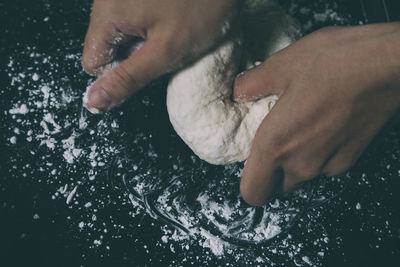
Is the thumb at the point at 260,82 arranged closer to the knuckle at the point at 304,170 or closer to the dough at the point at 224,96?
the dough at the point at 224,96

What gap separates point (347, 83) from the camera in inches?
29.0

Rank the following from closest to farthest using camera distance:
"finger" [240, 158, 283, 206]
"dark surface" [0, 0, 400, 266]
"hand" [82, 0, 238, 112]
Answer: "hand" [82, 0, 238, 112], "finger" [240, 158, 283, 206], "dark surface" [0, 0, 400, 266]

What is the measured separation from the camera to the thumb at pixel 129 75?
0.74 meters

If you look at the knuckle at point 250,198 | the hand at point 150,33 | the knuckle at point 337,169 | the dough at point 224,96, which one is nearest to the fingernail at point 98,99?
the hand at point 150,33

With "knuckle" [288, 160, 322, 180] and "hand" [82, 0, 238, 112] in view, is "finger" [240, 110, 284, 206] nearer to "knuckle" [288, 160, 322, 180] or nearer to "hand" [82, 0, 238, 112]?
"knuckle" [288, 160, 322, 180]

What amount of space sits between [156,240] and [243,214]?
242mm

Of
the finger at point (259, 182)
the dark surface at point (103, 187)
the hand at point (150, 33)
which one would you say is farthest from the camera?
the dark surface at point (103, 187)

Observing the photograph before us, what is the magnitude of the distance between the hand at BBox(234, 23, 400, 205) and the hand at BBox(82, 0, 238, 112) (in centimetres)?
16

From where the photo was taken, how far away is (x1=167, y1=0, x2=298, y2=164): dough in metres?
0.83

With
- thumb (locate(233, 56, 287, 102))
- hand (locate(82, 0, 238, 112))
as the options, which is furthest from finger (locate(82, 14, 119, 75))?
thumb (locate(233, 56, 287, 102))

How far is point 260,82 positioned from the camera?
0.82 m

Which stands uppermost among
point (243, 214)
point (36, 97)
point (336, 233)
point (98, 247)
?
point (36, 97)

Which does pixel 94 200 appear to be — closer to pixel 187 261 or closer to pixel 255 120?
pixel 187 261

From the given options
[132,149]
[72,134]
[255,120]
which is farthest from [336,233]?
[72,134]
